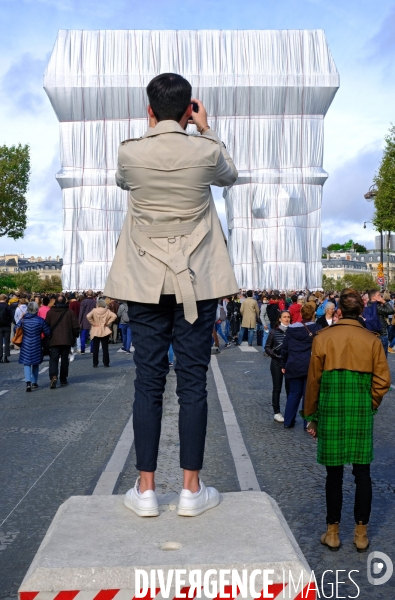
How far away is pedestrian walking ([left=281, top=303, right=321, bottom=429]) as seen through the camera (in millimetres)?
9641

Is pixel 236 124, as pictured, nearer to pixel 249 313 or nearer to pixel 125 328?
pixel 249 313

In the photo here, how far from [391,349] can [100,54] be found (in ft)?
109

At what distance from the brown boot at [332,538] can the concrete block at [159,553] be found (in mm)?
1148

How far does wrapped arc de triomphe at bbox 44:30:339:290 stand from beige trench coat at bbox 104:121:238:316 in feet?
156

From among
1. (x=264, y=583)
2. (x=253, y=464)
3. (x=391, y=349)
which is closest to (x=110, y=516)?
(x=264, y=583)

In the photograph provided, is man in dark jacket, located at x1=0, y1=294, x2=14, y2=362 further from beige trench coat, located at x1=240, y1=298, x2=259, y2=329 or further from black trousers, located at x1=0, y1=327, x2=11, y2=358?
beige trench coat, located at x1=240, y1=298, x2=259, y2=329

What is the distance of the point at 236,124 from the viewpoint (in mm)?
52375

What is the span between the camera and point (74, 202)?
169 ft

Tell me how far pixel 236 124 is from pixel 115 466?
46710 mm

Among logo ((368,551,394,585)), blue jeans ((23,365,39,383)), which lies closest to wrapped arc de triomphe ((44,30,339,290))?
blue jeans ((23,365,39,383))

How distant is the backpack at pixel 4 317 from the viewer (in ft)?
68.4

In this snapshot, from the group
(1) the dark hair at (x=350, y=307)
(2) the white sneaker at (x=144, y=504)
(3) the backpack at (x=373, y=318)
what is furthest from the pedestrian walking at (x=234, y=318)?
(2) the white sneaker at (x=144, y=504)

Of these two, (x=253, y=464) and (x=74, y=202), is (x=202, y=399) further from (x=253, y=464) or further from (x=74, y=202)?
(x=74, y=202)

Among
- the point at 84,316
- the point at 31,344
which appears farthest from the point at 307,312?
the point at 84,316
